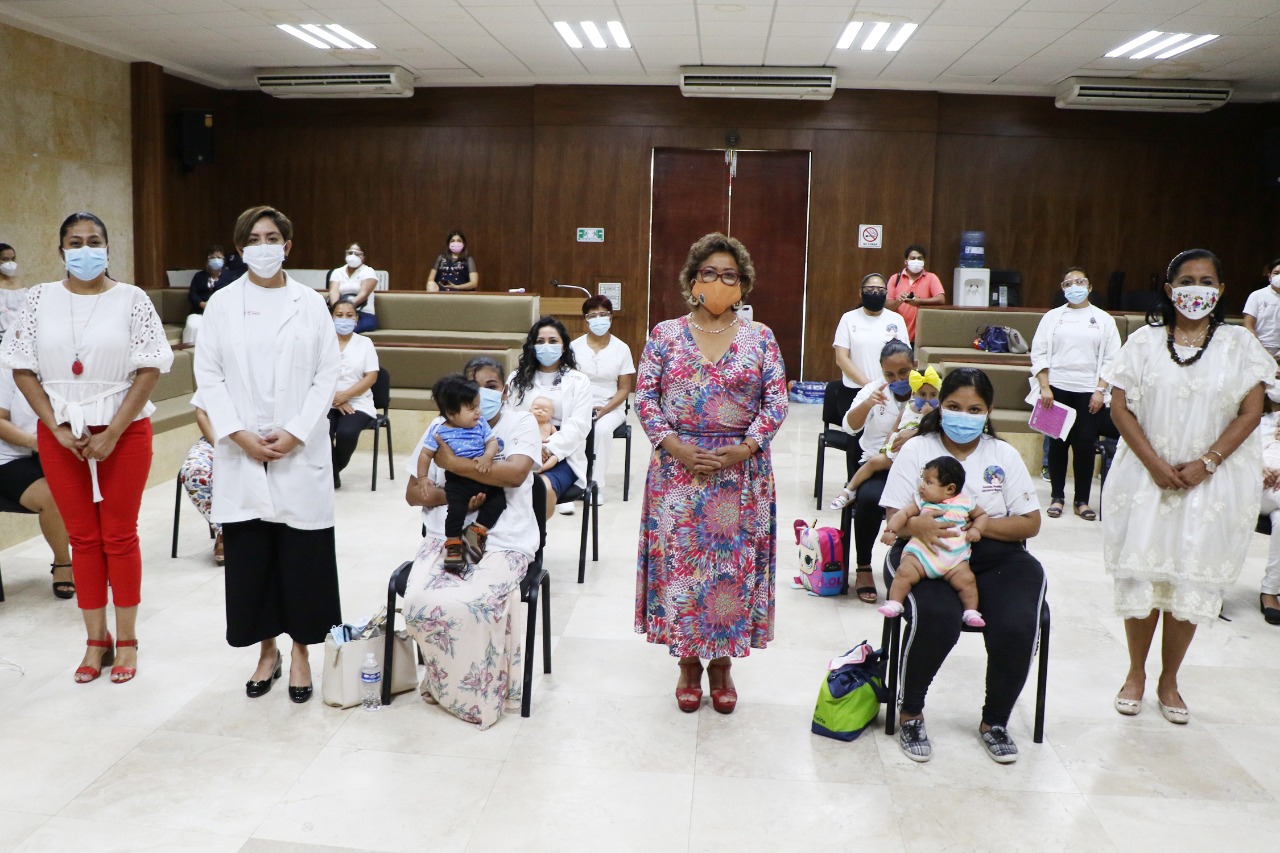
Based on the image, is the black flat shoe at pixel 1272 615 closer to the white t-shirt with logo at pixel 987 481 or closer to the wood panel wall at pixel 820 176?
the white t-shirt with logo at pixel 987 481

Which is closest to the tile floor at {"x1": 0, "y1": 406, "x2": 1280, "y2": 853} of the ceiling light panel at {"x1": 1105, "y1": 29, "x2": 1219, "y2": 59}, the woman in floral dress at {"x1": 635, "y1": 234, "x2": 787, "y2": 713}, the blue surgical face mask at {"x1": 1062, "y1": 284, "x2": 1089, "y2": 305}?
the woman in floral dress at {"x1": 635, "y1": 234, "x2": 787, "y2": 713}

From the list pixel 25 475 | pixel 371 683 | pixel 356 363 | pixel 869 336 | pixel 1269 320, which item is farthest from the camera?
pixel 1269 320

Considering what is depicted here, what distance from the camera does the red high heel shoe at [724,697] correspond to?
3.38m

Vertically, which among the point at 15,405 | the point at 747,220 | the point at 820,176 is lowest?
the point at 15,405

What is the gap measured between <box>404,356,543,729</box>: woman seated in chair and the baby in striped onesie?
3.86ft

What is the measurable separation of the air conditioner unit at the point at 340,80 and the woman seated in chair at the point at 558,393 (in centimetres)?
652

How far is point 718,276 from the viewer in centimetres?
324

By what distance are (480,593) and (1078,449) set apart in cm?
437

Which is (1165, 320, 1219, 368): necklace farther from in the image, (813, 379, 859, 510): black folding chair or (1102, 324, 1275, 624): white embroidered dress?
(813, 379, 859, 510): black folding chair

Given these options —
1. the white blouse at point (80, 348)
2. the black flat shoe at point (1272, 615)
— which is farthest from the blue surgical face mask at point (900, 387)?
the white blouse at point (80, 348)

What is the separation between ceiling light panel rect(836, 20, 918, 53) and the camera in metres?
8.25

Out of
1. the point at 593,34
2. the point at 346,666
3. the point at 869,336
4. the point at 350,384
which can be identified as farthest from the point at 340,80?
the point at 346,666

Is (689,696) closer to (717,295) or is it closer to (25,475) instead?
(717,295)

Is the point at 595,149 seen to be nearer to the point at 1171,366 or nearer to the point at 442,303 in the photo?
the point at 442,303
